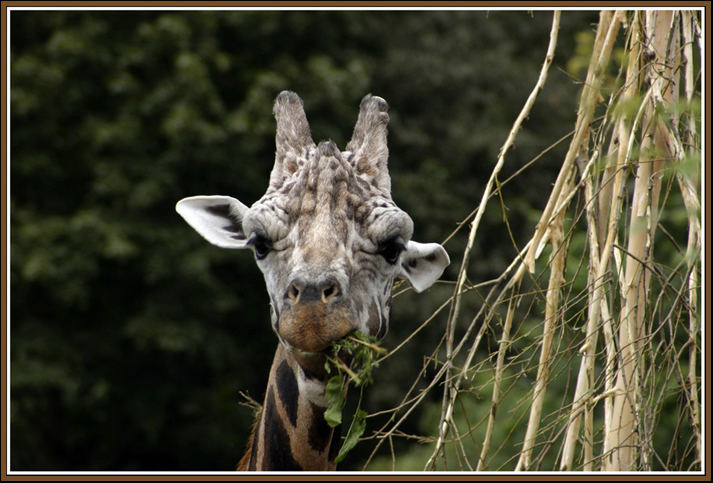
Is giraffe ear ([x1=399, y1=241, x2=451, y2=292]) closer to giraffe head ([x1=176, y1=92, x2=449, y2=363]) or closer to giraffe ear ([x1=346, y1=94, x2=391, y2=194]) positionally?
giraffe head ([x1=176, y1=92, x2=449, y2=363])

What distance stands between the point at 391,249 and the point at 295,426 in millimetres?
823

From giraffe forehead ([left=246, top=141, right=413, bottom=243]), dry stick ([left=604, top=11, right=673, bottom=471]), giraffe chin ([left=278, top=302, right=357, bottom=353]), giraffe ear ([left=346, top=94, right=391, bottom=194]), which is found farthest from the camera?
giraffe ear ([left=346, top=94, right=391, bottom=194])

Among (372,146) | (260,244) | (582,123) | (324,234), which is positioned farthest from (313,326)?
(582,123)

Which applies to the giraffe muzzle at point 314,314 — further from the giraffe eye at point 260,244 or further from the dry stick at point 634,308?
the dry stick at point 634,308

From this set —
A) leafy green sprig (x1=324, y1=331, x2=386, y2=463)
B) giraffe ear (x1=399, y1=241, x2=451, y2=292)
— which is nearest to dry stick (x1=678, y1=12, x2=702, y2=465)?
giraffe ear (x1=399, y1=241, x2=451, y2=292)

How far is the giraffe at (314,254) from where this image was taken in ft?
11.6

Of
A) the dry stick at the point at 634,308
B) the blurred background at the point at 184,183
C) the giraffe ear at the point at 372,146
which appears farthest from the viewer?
the blurred background at the point at 184,183

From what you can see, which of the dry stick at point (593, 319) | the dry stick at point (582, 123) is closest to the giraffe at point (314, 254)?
the dry stick at point (582, 123)

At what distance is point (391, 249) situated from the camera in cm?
397

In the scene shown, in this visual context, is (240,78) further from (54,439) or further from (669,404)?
(669,404)

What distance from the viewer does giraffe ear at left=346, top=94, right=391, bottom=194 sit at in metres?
4.18

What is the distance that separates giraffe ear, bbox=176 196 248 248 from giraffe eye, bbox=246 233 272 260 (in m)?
0.30

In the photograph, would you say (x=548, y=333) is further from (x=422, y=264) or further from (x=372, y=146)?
(x=372, y=146)

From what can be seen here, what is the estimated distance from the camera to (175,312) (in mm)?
14734
